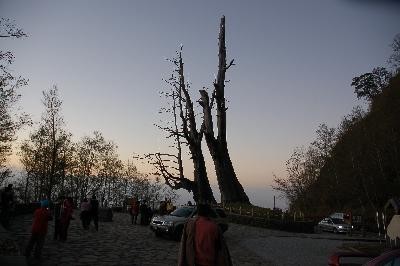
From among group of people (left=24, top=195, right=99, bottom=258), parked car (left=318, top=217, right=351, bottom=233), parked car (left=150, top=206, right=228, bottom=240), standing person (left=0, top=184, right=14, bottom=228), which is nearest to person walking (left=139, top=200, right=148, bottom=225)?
group of people (left=24, top=195, right=99, bottom=258)

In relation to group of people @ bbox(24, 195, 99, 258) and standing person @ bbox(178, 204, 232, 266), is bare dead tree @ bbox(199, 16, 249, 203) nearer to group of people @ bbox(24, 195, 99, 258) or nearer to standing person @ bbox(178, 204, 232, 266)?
group of people @ bbox(24, 195, 99, 258)

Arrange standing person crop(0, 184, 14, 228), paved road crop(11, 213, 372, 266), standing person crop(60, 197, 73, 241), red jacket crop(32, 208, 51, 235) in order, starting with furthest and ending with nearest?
standing person crop(0, 184, 14, 228) → standing person crop(60, 197, 73, 241) → paved road crop(11, 213, 372, 266) → red jacket crop(32, 208, 51, 235)

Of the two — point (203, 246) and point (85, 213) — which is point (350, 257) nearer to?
point (203, 246)

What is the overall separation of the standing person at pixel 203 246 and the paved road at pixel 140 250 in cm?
690

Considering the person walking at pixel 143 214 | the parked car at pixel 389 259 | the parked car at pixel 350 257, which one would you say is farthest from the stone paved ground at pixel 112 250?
the parked car at pixel 389 259

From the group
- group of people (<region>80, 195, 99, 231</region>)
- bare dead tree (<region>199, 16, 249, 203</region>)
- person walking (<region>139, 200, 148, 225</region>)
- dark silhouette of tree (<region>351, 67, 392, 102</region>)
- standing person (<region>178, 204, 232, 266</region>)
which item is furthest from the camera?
dark silhouette of tree (<region>351, 67, 392, 102</region>)

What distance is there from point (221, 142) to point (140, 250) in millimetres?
26986

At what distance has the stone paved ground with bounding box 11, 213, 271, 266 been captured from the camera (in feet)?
45.0

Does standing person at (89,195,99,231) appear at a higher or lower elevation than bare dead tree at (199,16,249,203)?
lower

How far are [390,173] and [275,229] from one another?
24805mm

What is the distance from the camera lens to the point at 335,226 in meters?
38.5

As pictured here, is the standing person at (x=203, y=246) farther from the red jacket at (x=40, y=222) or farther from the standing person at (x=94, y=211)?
the standing person at (x=94, y=211)

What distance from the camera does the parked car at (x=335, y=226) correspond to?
124 feet

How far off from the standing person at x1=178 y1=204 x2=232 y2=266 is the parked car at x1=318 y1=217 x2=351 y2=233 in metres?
31.6
